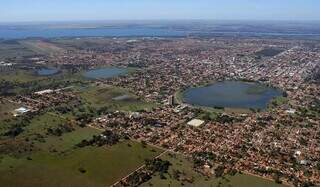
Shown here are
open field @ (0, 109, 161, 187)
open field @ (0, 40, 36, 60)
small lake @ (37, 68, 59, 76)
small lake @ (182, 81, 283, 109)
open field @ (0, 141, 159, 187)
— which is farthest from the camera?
open field @ (0, 40, 36, 60)

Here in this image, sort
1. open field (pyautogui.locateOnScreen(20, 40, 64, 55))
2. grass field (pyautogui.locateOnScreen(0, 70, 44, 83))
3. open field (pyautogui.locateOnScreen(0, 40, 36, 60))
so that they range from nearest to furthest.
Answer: grass field (pyautogui.locateOnScreen(0, 70, 44, 83))
open field (pyautogui.locateOnScreen(0, 40, 36, 60))
open field (pyautogui.locateOnScreen(20, 40, 64, 55))

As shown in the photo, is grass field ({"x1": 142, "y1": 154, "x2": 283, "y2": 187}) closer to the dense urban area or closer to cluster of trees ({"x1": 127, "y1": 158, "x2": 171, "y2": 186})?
the dense urban area

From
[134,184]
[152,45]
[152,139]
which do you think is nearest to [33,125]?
[152,139]

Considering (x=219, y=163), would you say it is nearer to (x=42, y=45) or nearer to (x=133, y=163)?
(x=133, y=163)

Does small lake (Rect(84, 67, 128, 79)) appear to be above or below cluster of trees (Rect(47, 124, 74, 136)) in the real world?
below

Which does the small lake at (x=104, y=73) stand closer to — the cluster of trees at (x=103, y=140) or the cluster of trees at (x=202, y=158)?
the cluster of trees at (x=103, y=140)

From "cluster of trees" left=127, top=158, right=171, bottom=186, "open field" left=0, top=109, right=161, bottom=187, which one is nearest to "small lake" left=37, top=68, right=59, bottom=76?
"open field" left=0, top=109, right=161, bottom=187

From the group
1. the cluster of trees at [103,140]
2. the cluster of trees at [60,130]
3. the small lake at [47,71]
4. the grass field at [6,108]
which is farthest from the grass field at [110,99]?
the small lake at [47,71]
